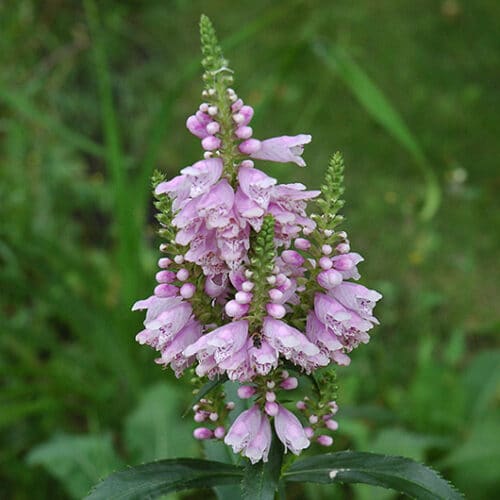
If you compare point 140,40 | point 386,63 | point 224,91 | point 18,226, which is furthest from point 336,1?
point 224,91

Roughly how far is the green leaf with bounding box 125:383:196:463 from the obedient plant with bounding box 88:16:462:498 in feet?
4.54

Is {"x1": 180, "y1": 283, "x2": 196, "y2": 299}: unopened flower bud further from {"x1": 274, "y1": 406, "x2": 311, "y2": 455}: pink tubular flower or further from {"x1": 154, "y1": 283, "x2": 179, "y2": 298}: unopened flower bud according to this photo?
{"x1": 274, "y1": 406, "x2": 311, "y2": 455}: pink tubular flower

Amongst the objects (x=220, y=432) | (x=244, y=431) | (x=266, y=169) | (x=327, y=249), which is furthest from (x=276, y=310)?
(x=266, y=169)

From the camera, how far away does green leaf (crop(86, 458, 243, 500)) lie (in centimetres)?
126

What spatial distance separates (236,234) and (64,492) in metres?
2.23

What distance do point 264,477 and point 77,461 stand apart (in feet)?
5.34

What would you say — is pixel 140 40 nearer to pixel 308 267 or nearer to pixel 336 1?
pixel 336 1

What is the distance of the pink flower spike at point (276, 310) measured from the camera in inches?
46.6

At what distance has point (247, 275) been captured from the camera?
1.16 meters

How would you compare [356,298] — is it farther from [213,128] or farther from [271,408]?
[213,128]

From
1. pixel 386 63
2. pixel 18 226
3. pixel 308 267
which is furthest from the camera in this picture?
pixel 386 63

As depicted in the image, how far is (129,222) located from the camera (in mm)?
2980

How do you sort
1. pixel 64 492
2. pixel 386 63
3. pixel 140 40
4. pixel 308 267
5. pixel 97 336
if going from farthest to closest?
pixel 140 40 → pixel 386 63 → pixel 97 336 → pixel 64 492 → pixel 308 267

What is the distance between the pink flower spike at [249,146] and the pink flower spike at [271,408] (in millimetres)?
465
